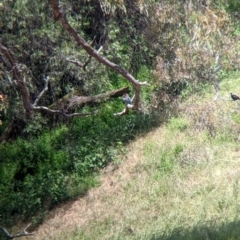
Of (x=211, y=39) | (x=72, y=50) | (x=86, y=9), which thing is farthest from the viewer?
(x=86, y=9)

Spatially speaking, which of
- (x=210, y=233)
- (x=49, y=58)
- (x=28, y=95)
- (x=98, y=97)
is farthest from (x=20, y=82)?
(x=98, y=97)

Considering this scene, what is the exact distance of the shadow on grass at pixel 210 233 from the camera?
7725 mm

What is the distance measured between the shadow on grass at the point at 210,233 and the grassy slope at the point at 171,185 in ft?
0.76

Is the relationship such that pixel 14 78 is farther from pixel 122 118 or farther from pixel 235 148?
pixel 235 148

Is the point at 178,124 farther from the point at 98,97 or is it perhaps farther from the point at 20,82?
the point at 20,82

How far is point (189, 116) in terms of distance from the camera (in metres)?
13.9

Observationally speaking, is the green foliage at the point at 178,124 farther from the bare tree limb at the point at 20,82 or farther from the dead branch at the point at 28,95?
the bare tree limb at the point at 20,82

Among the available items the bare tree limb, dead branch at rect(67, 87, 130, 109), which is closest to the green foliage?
dead branch at rect(67, 87, 130, 109)

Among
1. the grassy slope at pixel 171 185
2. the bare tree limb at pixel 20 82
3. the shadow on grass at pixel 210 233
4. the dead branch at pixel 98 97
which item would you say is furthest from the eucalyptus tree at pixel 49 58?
the shadow on grass at pixel 210 233

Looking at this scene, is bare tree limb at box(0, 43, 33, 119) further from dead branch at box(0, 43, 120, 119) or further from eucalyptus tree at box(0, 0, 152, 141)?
eucalyptus tree at box(0, 0, 152, 141)

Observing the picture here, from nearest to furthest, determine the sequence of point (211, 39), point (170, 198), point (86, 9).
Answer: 1. point (211, 39)
2. point (170, 198)
3. point (86, 9)

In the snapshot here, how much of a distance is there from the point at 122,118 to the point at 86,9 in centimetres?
277

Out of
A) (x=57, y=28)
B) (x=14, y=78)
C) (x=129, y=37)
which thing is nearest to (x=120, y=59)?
(x=129, y=37)

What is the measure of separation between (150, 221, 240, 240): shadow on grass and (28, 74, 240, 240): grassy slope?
0.76 ft
